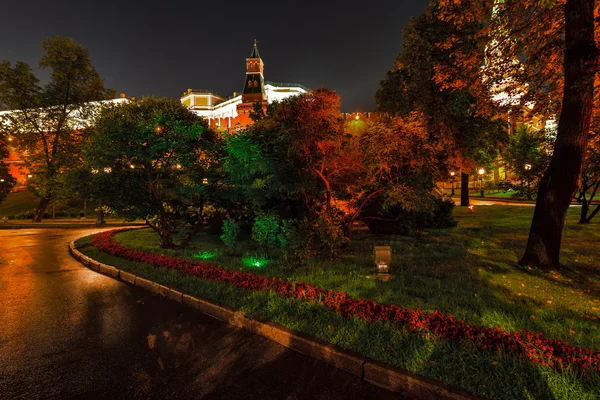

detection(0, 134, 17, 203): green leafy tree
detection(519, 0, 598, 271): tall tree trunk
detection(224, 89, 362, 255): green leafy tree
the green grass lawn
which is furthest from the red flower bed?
detection(0, 134, 17, 203): green leafy tree

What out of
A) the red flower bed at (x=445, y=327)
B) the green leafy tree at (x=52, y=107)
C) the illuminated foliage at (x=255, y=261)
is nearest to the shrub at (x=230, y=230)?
the illuminated foliage at (x=255, y=261)

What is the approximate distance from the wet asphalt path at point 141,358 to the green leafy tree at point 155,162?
4619 millimetres

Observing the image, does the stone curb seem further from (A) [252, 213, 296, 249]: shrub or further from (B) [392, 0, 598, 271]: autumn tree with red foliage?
(B) [392, 0, 598, 271]: autumn tree with red foliage

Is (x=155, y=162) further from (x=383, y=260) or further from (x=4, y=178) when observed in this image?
(x=4, y=178)

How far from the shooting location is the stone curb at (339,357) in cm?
328

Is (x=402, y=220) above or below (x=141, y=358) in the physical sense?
above

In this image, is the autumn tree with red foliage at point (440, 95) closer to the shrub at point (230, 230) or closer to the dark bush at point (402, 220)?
the dark bush at point (402, 220)

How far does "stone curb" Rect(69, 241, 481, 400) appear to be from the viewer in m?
3.28

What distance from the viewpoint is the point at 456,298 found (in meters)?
5.89

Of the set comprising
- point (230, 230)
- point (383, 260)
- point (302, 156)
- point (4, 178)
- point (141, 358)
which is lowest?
point (141, 358)

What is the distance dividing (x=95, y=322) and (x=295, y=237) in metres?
5.68

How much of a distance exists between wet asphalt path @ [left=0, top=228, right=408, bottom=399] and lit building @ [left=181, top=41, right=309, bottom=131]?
65.4 meters

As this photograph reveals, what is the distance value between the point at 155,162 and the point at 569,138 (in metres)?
13.4

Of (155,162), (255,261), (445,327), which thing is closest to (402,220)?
(255,261)
